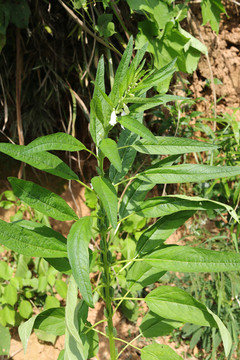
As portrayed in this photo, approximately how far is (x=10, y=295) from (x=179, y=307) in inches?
35.0

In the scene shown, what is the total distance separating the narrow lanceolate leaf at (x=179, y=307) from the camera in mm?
720

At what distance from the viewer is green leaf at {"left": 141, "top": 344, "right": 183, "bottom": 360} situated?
0.77 m

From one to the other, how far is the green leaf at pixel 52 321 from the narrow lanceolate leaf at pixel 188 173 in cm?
38

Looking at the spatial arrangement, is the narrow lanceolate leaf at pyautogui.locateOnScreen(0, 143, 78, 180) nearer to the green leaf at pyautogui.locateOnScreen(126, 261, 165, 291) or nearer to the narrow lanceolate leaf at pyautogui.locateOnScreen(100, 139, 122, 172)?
the narrow lanceolate leaf at pyautogui.locateOnScreen(100, 139, 122, 172)

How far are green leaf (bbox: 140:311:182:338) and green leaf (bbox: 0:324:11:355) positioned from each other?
713mm

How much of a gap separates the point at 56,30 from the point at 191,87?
2.74 feet

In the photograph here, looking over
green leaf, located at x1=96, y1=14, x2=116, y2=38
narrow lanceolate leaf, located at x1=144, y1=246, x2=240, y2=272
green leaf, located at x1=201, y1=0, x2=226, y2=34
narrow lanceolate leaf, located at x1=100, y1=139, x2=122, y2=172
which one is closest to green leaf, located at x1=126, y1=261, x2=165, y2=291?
narrow lanceolate leaf, located at x1=144, y1=246, x2=240, y2=272

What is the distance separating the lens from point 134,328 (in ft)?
5.41

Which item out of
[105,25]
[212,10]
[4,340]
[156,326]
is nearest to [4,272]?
[4,340]

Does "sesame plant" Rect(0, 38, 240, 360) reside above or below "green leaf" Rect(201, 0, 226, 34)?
below

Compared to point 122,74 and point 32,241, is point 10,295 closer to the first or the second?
point 32,241

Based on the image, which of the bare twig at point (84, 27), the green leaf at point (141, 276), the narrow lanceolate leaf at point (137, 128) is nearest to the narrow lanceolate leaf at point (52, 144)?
the narrow lanceolate leaf at point (137, 128)

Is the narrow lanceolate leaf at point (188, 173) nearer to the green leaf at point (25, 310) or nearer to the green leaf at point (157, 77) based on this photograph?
the green leaf at point (157, 77)

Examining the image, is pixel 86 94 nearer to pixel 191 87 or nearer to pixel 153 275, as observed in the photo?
pixel 191 87
